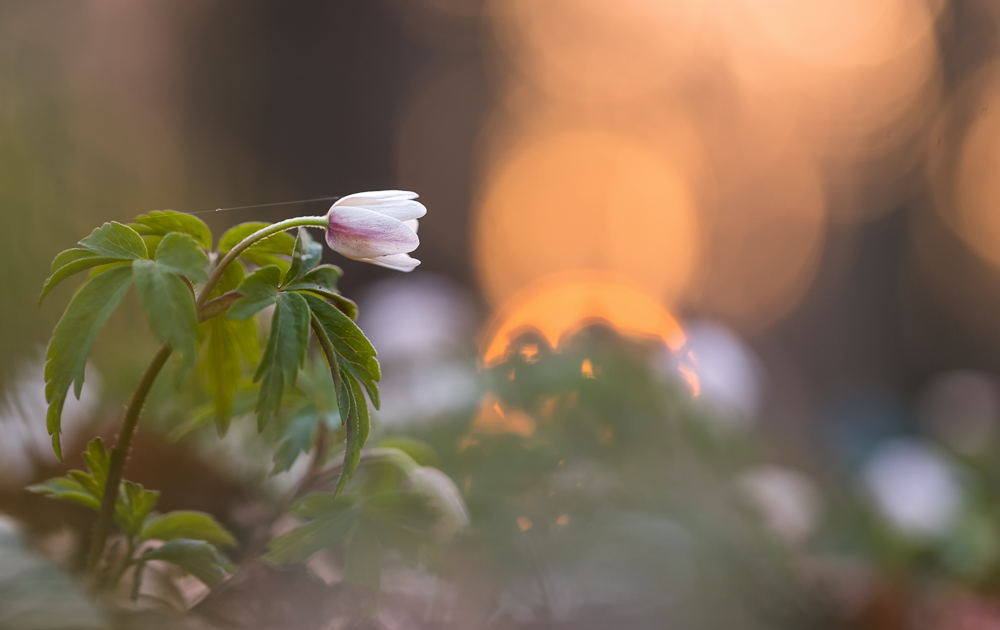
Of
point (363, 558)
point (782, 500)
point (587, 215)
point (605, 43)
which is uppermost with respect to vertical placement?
point (605, 43)

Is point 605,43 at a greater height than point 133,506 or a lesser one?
greater

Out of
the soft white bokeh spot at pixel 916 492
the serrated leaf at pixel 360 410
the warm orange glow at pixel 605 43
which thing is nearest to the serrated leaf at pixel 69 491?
the serrated leaf at pixel 360 410

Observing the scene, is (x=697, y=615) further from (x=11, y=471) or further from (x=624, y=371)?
(x=11, y=471)

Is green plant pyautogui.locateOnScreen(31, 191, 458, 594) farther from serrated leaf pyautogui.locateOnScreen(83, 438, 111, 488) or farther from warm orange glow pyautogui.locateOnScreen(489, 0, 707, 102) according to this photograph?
warm orange glow pyautogui.locateOnScreen(489, 0, 707, 102)

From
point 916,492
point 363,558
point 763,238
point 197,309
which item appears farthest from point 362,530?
point 763,238

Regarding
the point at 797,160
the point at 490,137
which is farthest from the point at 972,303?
the point at 490,137

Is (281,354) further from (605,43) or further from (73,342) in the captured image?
(605,43)
